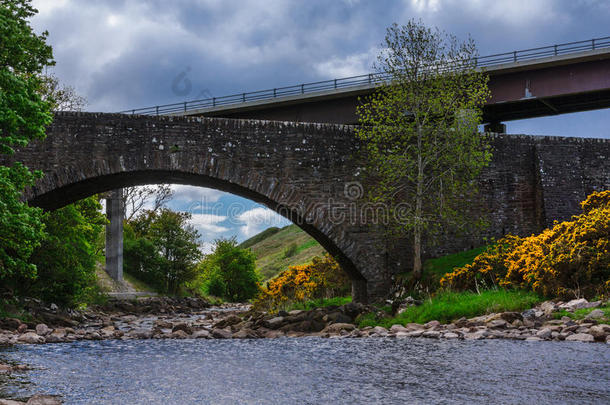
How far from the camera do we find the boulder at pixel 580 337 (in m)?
8.91

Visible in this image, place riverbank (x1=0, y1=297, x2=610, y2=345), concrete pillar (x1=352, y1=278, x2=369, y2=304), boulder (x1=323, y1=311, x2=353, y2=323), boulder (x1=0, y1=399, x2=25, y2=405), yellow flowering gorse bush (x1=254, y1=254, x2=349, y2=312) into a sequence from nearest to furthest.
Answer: boulder (x1=0, y1=399, x2=25, y2=405) < riverbank (x1=0, y1=297, x2=610, y2=345) < boulder (x1=323, y1=311, x2=353, y2=323) < concrete pillar (x1=352, y1=278, x2=369, y2=304) < yellow flowering gorse bush (x1=254, y1=254, x2=349, y2=312)

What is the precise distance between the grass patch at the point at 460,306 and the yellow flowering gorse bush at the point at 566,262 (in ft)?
1.69

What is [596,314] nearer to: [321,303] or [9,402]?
[9,402]

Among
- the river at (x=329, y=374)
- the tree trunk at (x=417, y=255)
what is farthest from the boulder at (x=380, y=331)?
the tree trunk at (x=417, y=255)

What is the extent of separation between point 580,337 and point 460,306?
152 inches

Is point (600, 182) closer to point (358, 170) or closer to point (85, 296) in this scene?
point (358, 170)

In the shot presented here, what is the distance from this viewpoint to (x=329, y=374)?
6938 millimetres

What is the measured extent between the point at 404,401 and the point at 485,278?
1038 cm

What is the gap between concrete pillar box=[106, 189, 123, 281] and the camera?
113 ft

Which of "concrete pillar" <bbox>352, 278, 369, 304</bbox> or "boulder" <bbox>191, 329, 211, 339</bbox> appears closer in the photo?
"boulder" <bbox>191, 329, 211, 339</bbox>

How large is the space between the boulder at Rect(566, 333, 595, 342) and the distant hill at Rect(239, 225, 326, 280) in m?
39.2

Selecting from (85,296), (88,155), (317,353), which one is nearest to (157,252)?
(85,296)

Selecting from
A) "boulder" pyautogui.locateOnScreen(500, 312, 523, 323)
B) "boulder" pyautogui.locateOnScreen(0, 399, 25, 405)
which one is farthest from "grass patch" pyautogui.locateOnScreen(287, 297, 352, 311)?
"boulder" pyautogui.locateOnScreen(0, 399, 25, 405)

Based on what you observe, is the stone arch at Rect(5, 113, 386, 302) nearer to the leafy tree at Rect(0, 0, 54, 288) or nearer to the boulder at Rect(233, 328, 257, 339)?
the leafy tree at Rect(0, 0, 54, 288)
